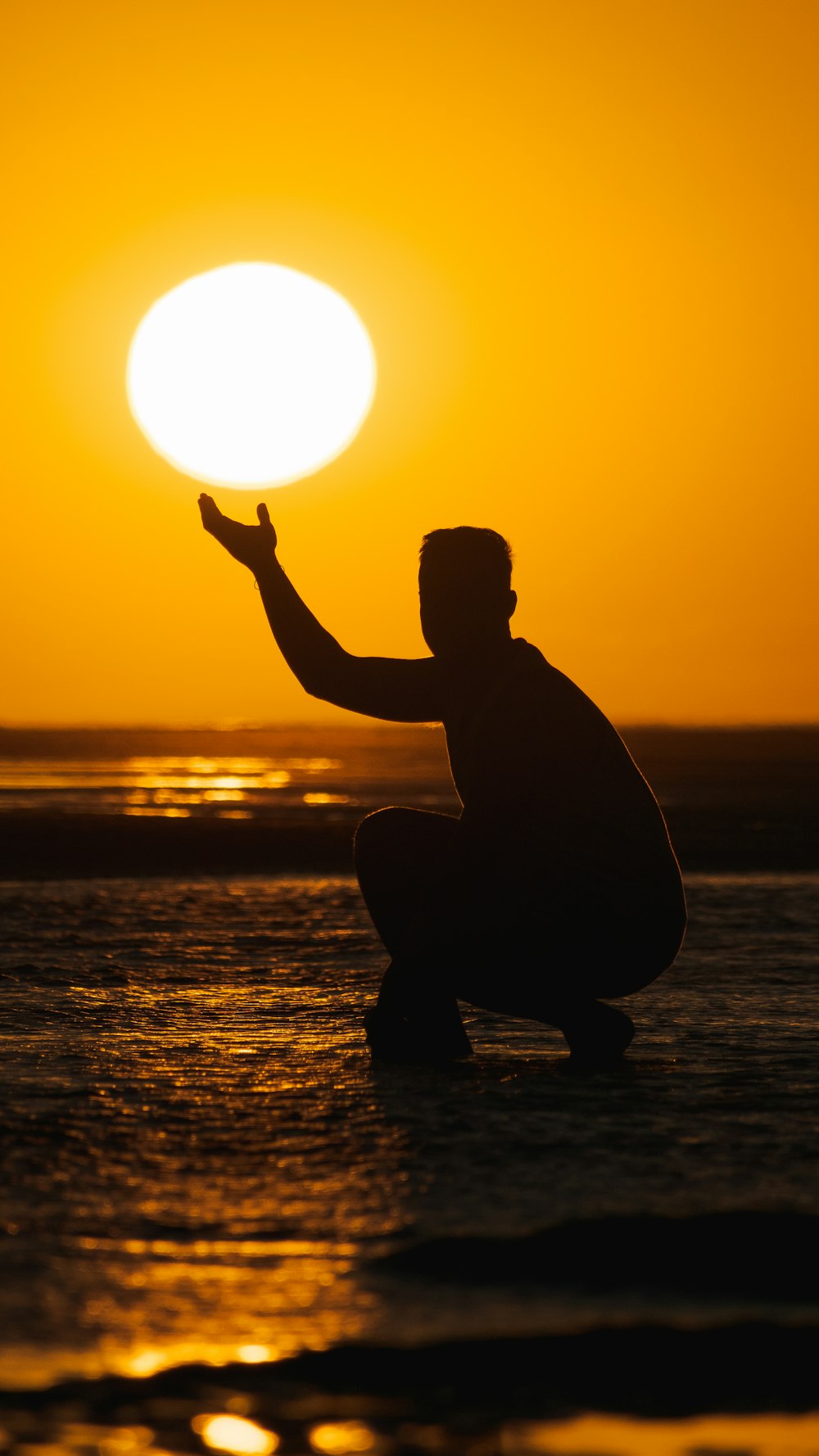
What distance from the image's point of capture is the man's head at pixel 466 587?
235 inches

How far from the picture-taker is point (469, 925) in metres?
5.76

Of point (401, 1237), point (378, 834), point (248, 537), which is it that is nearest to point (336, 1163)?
point (401, 1237)

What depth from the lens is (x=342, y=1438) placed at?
256 centimetres

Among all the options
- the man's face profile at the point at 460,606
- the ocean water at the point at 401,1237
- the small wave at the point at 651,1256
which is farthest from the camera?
the man's face profile at the point at 460,606

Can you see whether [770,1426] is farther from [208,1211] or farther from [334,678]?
[334,678]

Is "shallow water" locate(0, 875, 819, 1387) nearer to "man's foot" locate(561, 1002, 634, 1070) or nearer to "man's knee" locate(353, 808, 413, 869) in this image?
"man's foot" locate(561, 1002, 634, 1070)

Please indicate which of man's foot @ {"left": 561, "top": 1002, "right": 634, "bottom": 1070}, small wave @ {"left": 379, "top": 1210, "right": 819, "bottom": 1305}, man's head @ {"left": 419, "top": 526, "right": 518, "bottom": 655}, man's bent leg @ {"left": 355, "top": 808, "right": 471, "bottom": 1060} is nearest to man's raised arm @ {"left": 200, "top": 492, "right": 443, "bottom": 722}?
man's head @ {"left": 419, "top": 526, "right": 518, "bottom": 655}

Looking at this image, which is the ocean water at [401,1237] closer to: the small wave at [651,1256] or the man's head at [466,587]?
the small wave at [651,1256]

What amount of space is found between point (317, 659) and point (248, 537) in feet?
1.57

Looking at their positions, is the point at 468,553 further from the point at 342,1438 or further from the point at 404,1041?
the point at 342,1438

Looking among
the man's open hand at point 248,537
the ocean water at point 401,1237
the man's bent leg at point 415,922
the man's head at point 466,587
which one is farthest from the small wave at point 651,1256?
the man's open hand at point 248,537

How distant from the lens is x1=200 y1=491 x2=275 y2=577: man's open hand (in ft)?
20.0

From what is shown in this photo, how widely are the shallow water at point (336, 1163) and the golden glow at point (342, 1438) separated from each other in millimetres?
301

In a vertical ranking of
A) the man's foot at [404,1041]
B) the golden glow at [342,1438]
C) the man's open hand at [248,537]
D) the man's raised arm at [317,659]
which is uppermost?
the man's open hand at [248,537]
